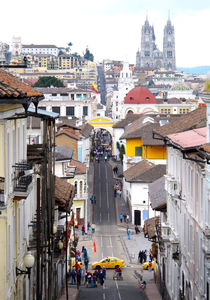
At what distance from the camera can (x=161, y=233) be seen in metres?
38.8

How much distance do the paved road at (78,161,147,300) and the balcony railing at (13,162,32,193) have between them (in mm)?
19149

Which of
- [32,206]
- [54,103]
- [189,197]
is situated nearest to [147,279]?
[189,197]

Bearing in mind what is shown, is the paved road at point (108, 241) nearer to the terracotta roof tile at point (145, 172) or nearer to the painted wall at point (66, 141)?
the terracotta roof tile at point (145, 172)

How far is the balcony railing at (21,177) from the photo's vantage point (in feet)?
60.8

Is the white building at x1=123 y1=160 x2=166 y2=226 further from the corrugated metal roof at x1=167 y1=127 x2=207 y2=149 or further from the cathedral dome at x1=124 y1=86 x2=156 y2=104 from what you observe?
the cathedral dome at x1=124 y1=86 x2=156 y2=104

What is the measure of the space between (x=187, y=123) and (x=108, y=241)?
23943mm

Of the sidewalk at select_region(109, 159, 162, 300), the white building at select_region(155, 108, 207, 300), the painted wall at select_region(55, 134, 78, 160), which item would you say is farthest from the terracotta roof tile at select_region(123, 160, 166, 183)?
Result: the white building at select_region(155, 108, 207, 300)

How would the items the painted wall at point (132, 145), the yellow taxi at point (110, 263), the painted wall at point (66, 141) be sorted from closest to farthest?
the yellow taxi at point (110, 263) < the painted wall at point (66, 141) < the painted wall at point (132, 145)

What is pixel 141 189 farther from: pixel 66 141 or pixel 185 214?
pixel 185 214

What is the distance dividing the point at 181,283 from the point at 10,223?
1493cm

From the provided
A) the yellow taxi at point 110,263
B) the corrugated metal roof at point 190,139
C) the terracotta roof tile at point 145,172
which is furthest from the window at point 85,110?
the corrugated metal roof at point 190,139

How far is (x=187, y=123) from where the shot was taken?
35594 millimetres

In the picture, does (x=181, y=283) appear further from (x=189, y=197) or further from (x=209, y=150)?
(x=209, y=150)

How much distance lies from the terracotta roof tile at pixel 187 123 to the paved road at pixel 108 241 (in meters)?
8.51
